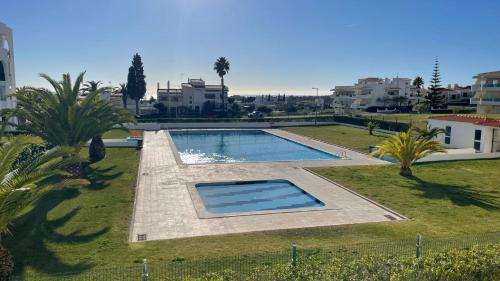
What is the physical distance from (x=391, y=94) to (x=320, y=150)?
6284 cm

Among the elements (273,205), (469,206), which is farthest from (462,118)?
(273,205)

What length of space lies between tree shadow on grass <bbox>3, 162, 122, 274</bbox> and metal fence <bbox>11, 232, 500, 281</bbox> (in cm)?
63

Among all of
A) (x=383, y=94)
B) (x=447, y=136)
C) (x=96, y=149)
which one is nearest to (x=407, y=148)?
(x=447, y=136)

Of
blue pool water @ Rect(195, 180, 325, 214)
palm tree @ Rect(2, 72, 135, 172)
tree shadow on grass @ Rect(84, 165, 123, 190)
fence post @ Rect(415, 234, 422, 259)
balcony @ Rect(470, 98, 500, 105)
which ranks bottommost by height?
blue pool water @ Rect(195, 180, 325, 214)

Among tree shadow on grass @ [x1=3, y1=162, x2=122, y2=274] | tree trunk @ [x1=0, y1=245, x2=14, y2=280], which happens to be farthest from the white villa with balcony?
tree trunk @ [x1=0, y1=245, x2=14, y2=280]

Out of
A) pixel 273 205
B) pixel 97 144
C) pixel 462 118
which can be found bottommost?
pixel 273 205

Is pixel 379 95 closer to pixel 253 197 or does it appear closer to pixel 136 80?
pixel 136 80

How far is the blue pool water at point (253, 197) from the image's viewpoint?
1706 cm

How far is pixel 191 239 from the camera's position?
477 inches

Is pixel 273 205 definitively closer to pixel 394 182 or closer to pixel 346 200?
pixel 346 200

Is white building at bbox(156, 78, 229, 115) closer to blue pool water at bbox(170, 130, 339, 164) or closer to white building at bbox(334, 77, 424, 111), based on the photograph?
blue pool water at bbox(170, 130, 339, 164)

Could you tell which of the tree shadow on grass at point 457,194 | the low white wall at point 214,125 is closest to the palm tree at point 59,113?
the tree shadow on grass at point 457,194

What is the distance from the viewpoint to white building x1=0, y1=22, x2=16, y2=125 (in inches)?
1319

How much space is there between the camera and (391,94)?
292 ft
